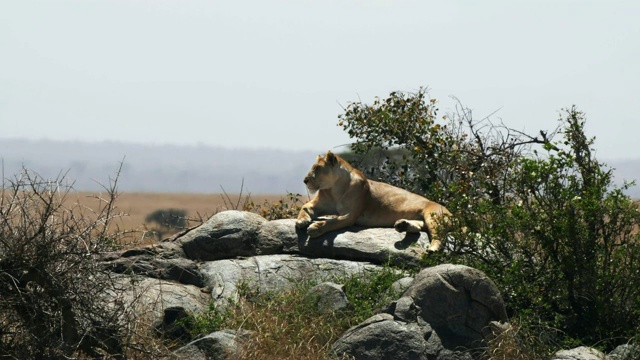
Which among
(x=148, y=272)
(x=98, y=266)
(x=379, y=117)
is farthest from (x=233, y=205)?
(x=98, y=266)

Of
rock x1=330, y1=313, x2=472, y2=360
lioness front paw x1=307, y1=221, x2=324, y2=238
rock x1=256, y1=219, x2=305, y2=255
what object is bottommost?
rock x1=330, y1=313, x2=472, y2=360

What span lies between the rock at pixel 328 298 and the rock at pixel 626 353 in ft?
10.9

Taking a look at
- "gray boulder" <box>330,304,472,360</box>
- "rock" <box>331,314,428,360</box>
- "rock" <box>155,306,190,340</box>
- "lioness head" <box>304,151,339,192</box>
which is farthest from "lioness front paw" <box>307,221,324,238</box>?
"rock" <box>331,314,428,360</box>

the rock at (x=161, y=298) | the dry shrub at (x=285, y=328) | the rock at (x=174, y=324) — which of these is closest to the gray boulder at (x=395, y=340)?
the dry shrub at (x=285, y=328)

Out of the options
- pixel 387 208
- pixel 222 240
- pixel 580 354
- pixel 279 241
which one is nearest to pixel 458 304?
pixel 580 354

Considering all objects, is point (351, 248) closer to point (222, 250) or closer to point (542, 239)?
point (222, 250)

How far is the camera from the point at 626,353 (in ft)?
42.7

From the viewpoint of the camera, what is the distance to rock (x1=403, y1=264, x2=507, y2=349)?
13.3 metres

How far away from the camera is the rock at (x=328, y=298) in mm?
14047

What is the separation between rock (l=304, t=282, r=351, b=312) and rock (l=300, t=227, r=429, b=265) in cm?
176

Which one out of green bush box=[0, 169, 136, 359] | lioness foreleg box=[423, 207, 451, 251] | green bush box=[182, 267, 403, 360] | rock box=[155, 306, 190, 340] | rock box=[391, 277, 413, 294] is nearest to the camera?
green bush box=[0, 169, 136, 359]

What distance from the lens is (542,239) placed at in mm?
14234

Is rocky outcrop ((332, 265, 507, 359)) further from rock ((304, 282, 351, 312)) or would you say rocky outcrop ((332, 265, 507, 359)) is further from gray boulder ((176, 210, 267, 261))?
gray boulder ((176, 210, 267, 261))

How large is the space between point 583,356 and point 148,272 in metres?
6.19
